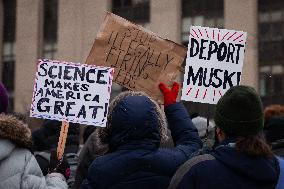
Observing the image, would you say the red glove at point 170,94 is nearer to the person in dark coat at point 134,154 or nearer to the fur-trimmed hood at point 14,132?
the person in dark coat at point 134,154

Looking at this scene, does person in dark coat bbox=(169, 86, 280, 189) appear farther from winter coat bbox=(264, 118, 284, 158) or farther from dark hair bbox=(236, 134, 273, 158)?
winter coat bbox=(264, 118, 284, 158)

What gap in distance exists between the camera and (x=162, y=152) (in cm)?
301

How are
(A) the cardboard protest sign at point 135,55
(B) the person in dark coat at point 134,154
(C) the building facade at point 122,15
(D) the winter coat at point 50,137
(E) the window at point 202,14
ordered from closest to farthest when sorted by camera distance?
(B) the person in dark coat at point 134,154 < (A) the cardboard protest sign at point 135,55 < (D) the winter coat at point 50,137 < (C) the building facade at point 122,15 < (E) the window at point 202,14

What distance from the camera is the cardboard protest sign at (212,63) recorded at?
4266mm

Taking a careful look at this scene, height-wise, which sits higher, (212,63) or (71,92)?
(212,63)

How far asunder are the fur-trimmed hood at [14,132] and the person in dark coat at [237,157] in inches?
38.0

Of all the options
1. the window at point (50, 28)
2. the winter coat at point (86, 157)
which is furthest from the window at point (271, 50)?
the winter coat at point (86, 157)

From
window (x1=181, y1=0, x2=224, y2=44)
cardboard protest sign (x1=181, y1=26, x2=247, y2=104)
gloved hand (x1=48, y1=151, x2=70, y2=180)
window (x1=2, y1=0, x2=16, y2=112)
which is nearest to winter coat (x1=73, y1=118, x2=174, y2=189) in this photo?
cardboard protest sign (x1=181, y1=26, x2=247, y2=104)

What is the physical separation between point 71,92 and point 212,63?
1061 millimetres

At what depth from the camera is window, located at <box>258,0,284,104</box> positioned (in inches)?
1148

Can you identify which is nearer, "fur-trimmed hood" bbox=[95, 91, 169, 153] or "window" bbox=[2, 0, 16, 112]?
"fur-trimmed hood" bbox=[95, 91, 169, 153]

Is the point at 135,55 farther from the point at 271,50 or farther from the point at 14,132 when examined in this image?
the point at 271,50

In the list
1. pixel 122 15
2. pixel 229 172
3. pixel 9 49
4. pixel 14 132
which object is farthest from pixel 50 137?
pixel 9 49

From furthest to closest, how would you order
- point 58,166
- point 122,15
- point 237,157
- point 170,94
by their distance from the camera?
1. point 122,15
2. point 58,166
3. point 170,94
4. point 237,157
